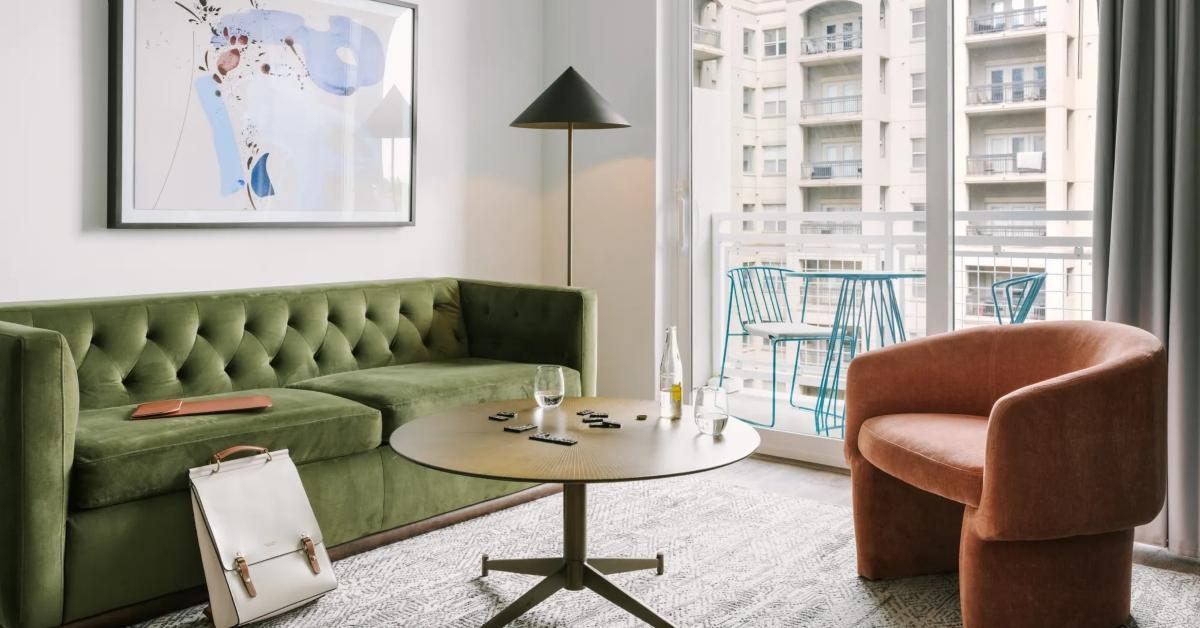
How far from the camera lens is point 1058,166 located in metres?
3.29

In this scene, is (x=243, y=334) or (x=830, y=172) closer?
(x=243, y=334)

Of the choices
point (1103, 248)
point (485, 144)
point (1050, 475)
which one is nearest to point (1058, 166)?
point (1103, 248)

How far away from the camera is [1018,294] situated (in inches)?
135

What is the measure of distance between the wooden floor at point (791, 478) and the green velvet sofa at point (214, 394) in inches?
27.5

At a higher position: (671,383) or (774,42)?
(774,42)

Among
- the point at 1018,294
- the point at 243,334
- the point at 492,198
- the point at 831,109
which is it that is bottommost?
the point at 243,334

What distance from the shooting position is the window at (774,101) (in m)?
4.03

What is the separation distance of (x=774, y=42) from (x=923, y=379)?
6.09 feet

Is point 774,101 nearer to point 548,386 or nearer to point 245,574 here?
point 548,386

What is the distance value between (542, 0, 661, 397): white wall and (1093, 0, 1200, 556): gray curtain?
186cm

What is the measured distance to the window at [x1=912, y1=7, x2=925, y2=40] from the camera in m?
3.62

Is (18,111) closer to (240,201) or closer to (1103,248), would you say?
(240,201)

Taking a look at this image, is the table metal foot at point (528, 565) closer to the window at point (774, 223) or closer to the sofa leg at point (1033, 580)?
the sofa leg at point (1033, 580)

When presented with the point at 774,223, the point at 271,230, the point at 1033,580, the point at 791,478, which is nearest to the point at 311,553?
the point at 271,230
